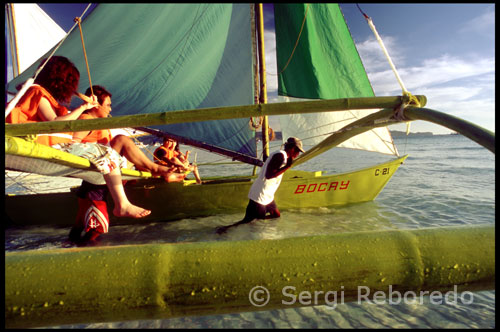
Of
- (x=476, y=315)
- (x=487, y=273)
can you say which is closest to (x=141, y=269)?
(x=487, y=273)

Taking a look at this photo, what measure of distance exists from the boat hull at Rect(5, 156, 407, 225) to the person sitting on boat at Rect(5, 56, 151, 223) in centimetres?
207

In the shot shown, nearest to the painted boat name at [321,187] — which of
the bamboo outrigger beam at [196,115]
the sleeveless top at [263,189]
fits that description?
the sleeveless top at [263,189]

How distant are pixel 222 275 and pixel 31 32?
15181 millimetres

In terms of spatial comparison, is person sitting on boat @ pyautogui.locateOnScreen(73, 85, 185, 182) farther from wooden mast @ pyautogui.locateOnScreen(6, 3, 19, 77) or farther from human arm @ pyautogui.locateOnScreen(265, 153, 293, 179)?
wooden mast @ pyautogui.locateOnScreen(6, 3, 19, 77)

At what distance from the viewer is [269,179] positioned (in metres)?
4.57

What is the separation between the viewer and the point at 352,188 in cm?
662

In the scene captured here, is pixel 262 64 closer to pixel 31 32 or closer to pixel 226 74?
pixel 226 74

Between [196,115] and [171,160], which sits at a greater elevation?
[196,115]

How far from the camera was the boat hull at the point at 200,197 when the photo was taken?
5.45m

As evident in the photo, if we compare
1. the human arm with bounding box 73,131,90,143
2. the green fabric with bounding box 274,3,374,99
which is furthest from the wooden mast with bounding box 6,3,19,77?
the green fabric with bounding box 274,3,374,99

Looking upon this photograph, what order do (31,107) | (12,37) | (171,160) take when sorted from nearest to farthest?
(31,107) → (171,160) → (12,37)

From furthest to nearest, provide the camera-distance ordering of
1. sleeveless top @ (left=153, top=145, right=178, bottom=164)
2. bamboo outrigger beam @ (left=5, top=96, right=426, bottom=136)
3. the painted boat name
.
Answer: the painted boat name → sleeveless top @ (left=153, top=145, right=178, bottom=164) → bamboo outrigger beam @ (left=5, top=96, right=426, bottom=136)

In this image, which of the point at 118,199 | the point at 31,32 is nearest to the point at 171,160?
the point at 118,199

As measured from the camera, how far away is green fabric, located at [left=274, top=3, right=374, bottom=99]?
6.83m
